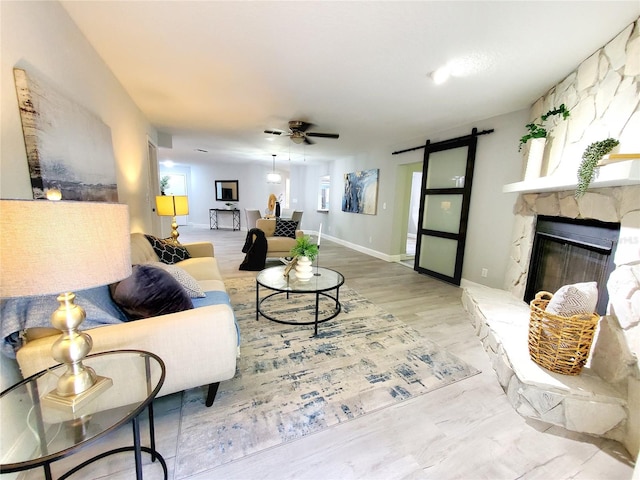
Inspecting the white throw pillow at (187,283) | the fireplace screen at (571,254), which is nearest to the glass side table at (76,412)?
the white throw pillow at (187,283)

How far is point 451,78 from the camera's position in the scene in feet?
7.63

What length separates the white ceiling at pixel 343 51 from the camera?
1.54 meters

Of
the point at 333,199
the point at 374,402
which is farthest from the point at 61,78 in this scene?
the point at 333,199

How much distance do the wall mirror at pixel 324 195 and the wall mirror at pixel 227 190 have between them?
318cm

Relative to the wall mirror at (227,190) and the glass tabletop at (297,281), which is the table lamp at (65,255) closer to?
the glass tabletop at (297,281)

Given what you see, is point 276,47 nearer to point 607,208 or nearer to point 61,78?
point 61,78

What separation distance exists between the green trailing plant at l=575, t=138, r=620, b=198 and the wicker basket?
2.75ft

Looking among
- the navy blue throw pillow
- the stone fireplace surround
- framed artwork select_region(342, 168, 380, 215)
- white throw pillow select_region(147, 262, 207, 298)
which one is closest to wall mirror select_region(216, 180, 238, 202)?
framed artwork select_region(342, 168, 380, 215)

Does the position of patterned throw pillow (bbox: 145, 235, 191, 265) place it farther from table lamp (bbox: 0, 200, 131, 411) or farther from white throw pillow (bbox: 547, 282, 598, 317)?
white throw pillow (bbox: 547, 282, 598, 317)

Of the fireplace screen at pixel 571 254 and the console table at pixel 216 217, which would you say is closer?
the fireplace screen at pixel 571 254

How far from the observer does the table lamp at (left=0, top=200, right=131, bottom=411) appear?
668 millimetres

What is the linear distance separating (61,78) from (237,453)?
7.61ft

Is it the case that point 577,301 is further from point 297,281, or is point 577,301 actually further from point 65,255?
point 65,255

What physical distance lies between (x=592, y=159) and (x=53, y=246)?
8.71 ft
